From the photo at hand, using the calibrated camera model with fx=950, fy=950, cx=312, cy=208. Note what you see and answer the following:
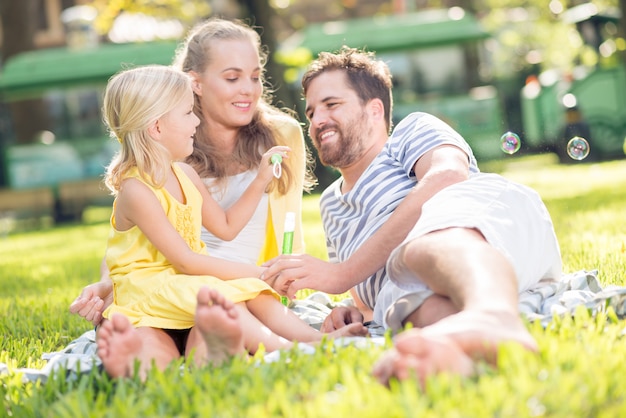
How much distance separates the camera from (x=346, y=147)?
3445mm

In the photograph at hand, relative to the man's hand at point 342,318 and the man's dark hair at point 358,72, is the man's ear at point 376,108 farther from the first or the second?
the man's hand at point 342,318

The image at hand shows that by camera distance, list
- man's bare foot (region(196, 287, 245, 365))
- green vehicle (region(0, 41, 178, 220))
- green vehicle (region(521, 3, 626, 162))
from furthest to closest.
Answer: green vehicle (region(521, 3, 626, 162))
green vehicle (region(0, 41, 178, 220))
man's bare foot (region(196, 287, 245, 365))

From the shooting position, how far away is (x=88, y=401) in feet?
7.00

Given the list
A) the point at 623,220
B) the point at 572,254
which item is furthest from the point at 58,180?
the point at 572,254

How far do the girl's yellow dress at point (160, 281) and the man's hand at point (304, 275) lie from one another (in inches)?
2.2

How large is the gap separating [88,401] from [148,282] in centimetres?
83

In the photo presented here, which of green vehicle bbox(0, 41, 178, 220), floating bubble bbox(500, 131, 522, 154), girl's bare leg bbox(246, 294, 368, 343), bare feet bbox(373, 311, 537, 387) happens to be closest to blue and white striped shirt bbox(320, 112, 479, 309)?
girl's bare leg bbox(246, 294, 368, 343)

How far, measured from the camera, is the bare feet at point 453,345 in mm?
1849

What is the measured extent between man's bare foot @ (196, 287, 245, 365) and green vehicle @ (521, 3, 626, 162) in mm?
13029

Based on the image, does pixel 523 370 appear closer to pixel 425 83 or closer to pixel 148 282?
pixel 148 282

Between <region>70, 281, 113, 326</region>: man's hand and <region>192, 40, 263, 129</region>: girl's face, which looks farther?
<region>192, 40, 263, 129</region>: girl's face

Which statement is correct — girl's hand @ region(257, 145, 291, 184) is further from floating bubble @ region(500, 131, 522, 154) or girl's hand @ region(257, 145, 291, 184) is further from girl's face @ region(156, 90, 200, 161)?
floating bubble @ region(500, 131, 522, 154)

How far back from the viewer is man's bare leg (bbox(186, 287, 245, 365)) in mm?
2373

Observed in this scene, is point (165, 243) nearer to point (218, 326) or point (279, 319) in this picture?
point (279, 319)
